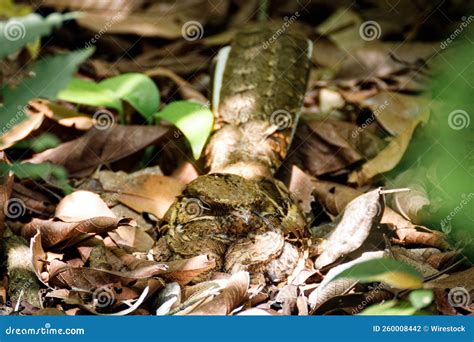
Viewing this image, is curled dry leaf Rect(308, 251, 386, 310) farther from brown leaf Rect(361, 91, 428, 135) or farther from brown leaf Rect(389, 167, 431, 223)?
brown leaf Rect(361, 91, 428, 135)

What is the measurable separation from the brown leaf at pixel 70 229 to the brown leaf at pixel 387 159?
158cm

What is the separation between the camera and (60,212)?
12.0 feet

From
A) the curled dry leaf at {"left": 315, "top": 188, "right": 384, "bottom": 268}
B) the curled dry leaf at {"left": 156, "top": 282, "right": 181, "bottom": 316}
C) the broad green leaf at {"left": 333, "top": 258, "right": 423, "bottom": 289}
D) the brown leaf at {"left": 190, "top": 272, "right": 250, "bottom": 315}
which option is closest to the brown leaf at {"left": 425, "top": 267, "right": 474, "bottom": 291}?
the broad green leaf at {"left": 333, "top": 258, "right": 423, "bottom": 289}

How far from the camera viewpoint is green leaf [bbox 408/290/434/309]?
2.93 metres

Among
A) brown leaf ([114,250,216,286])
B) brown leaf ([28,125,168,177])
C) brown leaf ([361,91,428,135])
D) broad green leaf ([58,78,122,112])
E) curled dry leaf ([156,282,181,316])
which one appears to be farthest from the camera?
brown leaf ([361,91,428,135])

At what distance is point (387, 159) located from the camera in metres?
4.34

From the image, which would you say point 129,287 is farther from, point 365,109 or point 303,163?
point 365,109

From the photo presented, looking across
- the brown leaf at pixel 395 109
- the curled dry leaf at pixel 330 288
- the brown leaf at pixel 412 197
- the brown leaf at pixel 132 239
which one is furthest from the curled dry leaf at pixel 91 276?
the brown leaf at pixel 395 109

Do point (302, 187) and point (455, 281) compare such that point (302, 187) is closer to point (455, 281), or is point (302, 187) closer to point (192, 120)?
point (192, 120)

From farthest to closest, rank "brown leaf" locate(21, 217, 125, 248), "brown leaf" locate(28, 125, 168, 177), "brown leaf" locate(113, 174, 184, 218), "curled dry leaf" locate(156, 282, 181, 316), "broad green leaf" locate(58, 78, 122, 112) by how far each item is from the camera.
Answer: "broad green leaf" locate(58, 78, 122, 112) < "brown leaf" locate(28, 125, 168, 177) < "brown leaf" locate(113, 174, 184, 218) < "brown leaf" locate(21, 217, 125, 248) < "curled dry leaf" locate(156, 282, 181, 316)

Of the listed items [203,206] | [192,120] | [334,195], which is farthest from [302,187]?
[203,206]

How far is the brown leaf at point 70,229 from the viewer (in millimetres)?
3330

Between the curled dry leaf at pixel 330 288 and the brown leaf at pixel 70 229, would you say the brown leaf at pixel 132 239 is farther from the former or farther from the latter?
the curled dry leaf at pixel 330 288

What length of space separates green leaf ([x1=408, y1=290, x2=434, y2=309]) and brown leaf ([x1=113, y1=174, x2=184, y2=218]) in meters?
1.39
